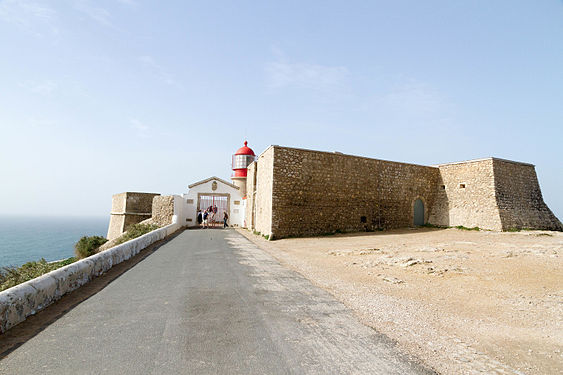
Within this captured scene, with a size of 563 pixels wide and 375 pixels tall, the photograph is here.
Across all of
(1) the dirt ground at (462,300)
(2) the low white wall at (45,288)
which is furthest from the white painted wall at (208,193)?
(2) the low white wall at (45,288)

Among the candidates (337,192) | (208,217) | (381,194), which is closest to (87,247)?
(208,217)

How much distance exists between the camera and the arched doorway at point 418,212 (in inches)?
812

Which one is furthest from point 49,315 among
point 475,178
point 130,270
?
point 475,178

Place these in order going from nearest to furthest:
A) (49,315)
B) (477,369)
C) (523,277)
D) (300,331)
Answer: (477,369)
(300,331)
(49,315)
(523,277)

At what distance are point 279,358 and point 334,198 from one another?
580 inches

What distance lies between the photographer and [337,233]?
57.5 feet

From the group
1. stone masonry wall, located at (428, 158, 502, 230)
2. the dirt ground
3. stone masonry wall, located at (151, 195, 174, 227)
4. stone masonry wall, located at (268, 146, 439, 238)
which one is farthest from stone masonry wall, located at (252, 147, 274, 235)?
stone masonry wall, located at (428, 158, 502, 230)

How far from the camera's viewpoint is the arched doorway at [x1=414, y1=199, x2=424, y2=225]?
20625 millimetres

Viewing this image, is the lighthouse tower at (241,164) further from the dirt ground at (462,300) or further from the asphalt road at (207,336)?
the asphalt road at (207,336)

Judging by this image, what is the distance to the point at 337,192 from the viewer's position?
17688 mm

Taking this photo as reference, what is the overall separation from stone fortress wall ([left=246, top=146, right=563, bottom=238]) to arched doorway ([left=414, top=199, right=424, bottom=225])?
0.33 m

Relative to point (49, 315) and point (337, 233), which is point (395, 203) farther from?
point (49, 315)

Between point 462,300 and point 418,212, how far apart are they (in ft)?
53.2

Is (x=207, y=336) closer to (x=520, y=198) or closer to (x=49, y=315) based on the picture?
(x=49, y=315)
